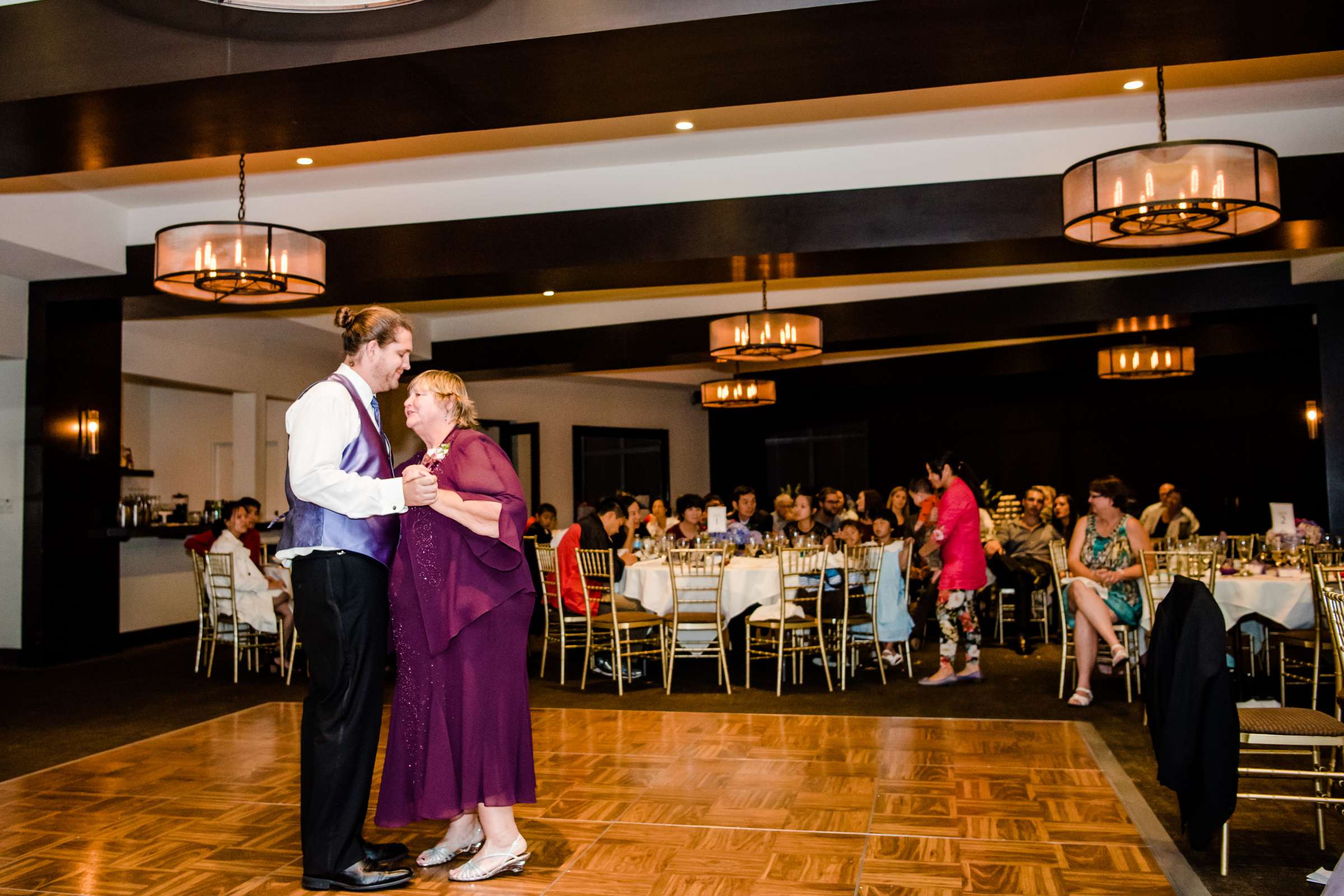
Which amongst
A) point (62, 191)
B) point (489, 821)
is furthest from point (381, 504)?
point (62, 191)

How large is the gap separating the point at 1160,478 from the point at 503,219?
31.5 feet

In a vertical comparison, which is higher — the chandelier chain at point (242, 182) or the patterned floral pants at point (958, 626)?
the chandelier chain at point (242, 182)

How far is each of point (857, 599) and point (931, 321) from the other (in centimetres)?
402

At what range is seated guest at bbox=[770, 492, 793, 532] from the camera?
29.5 feet

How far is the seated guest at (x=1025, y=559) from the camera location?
8.35 meters

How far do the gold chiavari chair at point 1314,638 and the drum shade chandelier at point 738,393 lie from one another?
6.00m

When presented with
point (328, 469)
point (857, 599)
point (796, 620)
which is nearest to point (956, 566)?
point (857, 599)

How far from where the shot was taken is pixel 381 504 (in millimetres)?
2887

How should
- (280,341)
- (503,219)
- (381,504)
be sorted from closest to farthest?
(381,504), (503,219), (280,341)

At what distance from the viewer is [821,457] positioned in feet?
53.6

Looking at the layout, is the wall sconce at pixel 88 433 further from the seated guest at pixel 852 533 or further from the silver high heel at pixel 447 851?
the silver high heel at pixel 447 851

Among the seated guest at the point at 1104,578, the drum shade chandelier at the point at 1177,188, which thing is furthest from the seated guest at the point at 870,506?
the drum shade chandelier at the point at 1177,188

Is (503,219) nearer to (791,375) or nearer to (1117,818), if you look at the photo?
(1117,818)

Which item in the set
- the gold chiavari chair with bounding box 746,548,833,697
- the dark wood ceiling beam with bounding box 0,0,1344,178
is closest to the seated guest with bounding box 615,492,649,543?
the gold chiavari chair with bounding box 746,548,833,697
